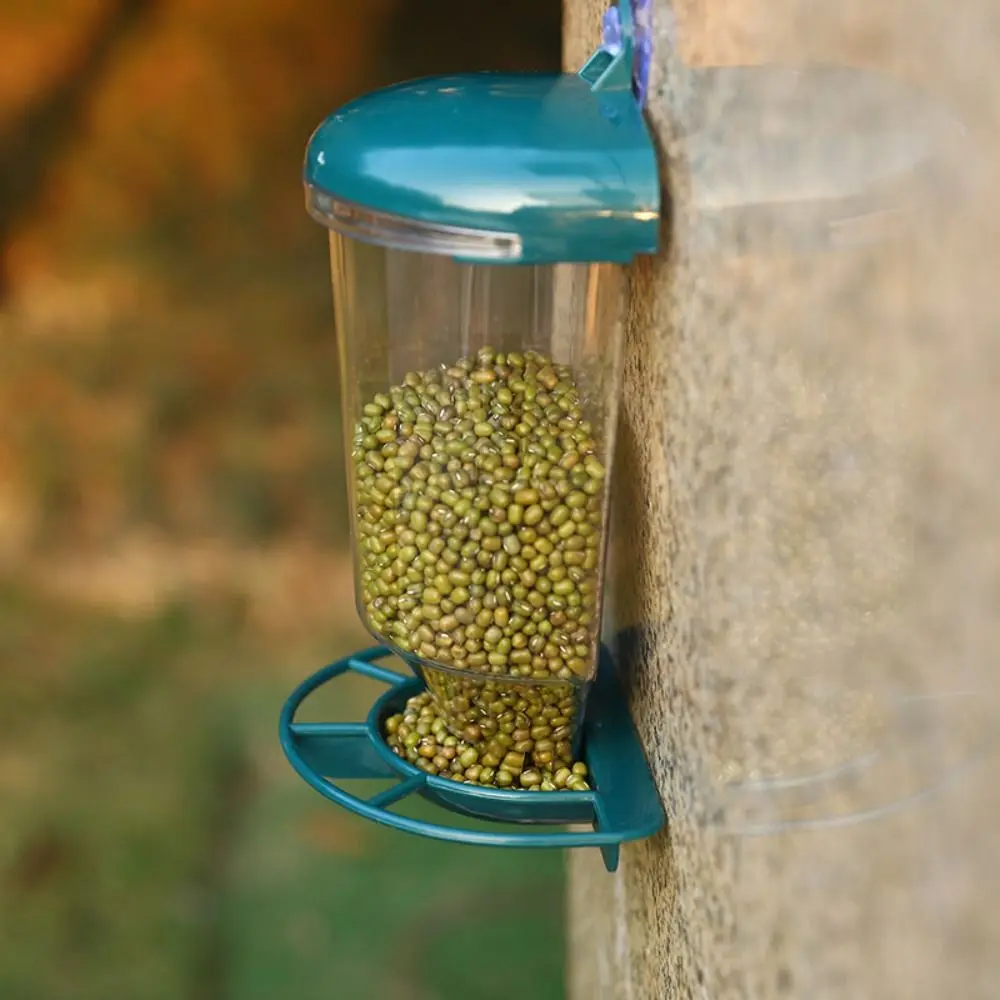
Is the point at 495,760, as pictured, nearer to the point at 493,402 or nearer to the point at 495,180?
the point at 493,402

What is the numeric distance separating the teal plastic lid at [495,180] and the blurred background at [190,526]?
Result: 1.14 m

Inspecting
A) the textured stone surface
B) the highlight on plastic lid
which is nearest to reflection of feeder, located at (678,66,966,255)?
the textured stone surface

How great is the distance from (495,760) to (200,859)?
51.5 inches

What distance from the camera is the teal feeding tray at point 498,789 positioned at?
0.82 m

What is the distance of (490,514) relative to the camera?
2.71ft

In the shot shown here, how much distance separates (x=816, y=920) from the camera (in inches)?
23.1

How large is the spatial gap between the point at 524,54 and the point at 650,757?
1.30 m

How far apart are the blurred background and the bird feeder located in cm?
105

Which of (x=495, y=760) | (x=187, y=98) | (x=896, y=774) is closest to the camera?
(x=896, y=774)

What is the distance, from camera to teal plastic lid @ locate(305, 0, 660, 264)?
2.32ft

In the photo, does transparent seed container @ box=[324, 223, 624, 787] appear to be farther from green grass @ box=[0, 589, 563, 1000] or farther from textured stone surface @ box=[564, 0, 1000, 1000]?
green grass @ box=[0, 589, 563, 1000]

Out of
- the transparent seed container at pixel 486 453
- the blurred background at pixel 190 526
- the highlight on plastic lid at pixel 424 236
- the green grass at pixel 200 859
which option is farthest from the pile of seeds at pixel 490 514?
the green grass at pixel 200 859

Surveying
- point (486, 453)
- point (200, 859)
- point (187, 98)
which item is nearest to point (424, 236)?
point (486, 453)

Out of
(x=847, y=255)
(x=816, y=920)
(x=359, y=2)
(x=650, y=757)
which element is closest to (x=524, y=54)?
(x=359, y=2)
